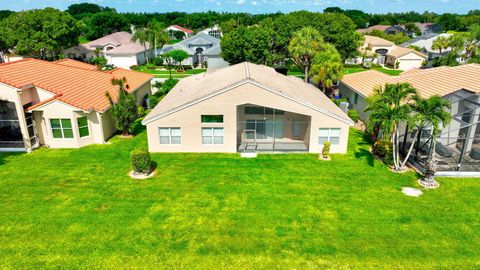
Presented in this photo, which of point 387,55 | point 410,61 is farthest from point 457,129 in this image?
point 387,55

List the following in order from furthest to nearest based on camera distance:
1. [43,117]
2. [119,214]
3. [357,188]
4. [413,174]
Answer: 1. [43,117]
2. [413,174]
3. [357,188]
4. [119,214]

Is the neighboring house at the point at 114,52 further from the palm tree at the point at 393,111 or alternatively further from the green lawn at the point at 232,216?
the palm tree at the point at 393,111

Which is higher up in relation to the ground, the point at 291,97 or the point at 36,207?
the point at 291,97

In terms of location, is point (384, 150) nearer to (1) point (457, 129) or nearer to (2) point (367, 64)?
(1) point (457, 129)

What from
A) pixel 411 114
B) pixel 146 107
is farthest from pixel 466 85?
pixel 146 107

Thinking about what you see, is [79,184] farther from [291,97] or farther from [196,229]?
[291,97]

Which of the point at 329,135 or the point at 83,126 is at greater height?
the point at 83,126
